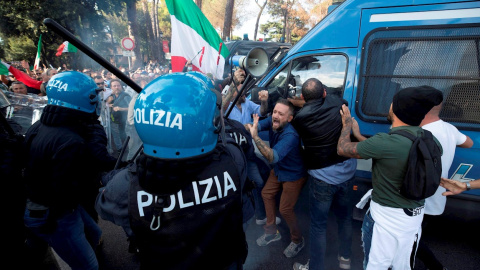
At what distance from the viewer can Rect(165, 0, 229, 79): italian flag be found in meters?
3.41

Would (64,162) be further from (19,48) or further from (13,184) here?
(19,48)

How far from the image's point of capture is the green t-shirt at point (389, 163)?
1.63 m

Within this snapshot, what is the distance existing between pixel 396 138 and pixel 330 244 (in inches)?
76.9

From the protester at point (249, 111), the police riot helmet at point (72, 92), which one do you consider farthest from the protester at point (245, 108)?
the police riot helmet at point (72, 92)

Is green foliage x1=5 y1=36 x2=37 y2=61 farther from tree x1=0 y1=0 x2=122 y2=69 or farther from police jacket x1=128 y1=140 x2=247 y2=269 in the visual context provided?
police jacket x1=128 y1=140 x2=247 y2=269

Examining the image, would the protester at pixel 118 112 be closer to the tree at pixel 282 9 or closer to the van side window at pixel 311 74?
the van side window at pixel 311 74

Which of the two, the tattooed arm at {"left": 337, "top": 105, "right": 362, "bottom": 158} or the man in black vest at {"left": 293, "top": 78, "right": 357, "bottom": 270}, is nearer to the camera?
the tattooed arm at {"left": 337, "top": 105, "right": 362, "bottom": 158}

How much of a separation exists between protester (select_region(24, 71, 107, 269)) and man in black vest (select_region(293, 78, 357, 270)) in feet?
5.93

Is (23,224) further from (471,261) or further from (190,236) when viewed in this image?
(471,261)

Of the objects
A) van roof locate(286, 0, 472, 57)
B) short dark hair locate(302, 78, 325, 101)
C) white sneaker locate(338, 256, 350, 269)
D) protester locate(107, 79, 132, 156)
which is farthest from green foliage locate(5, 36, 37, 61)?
white sneaker locate(338, 256, 350, 269)

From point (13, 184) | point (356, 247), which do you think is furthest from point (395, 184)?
point (13, 184)

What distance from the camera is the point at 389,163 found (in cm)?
167

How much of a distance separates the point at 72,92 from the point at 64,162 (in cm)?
53

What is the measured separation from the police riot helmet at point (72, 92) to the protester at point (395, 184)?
2.10 meters
